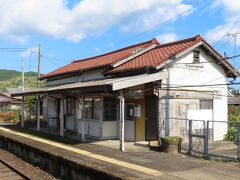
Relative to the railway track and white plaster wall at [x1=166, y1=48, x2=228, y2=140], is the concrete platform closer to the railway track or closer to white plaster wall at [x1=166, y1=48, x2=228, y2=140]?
the railway track

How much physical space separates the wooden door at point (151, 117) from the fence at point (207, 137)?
2.58ft

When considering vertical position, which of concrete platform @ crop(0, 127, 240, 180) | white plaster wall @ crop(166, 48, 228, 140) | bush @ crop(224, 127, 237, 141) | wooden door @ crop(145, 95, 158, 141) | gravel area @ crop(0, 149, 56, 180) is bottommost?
gravel area @ crop(0, 149, 56, 180)

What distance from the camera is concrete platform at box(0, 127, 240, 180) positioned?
984 cm

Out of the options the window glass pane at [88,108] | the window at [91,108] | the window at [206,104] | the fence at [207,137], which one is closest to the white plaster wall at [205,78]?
the fence at [207,137]

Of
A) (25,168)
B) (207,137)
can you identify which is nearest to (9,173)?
(25,168)

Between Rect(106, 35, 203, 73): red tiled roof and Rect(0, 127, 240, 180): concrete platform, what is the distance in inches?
171

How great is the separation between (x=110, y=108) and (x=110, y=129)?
41.6 inches

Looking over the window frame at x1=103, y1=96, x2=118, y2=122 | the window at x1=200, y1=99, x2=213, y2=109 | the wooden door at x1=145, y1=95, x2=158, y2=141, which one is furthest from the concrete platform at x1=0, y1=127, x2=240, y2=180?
the window at x1=200, y1=99, x2=213, y2=109

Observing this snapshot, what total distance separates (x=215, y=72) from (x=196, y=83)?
1628 mm

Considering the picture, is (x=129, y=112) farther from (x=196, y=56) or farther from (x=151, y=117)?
(x=196, y=56)

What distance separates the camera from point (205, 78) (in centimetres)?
1897

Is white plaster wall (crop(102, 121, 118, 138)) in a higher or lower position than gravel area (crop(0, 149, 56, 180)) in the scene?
higher

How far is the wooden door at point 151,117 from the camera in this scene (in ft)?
57.1

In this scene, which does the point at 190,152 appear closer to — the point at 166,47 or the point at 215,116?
the point at 215,116
